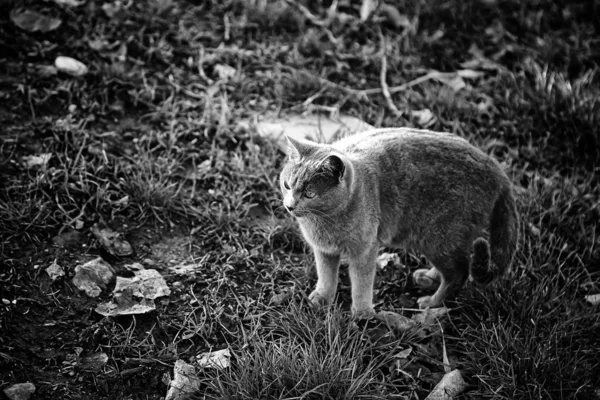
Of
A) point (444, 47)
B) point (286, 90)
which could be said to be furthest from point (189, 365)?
point (444, 47)

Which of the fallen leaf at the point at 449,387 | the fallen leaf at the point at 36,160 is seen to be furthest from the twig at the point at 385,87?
the fallen leaf at the point at 36,160

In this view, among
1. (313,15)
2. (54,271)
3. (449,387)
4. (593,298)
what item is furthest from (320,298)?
(313,15)

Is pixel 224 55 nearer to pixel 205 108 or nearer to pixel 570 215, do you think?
pixel 205 108

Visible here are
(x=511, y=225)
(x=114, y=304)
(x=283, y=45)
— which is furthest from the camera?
(x=283, y=45)

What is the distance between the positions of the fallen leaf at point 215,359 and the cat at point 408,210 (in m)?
0.67

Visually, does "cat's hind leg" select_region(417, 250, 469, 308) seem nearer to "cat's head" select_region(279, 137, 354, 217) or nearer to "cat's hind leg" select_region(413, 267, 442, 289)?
A: "cat's hind leg" select_region(413, 267, 442, 289)

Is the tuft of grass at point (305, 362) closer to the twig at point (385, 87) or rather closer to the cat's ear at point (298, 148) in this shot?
the cat's ear at point (298, 148)

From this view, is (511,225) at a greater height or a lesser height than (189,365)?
greater

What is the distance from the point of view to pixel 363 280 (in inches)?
134

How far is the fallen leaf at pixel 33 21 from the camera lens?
4.79 metres

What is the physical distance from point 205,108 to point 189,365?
93.9 inches

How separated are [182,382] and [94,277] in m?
0.92

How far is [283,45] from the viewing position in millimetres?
5516

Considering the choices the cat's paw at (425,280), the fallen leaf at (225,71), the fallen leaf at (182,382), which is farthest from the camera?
the fallen leaf at (225,71)
